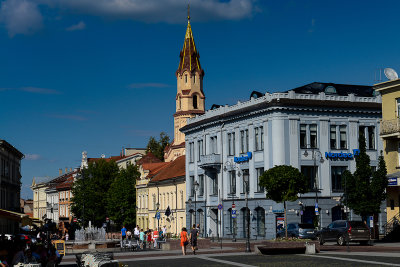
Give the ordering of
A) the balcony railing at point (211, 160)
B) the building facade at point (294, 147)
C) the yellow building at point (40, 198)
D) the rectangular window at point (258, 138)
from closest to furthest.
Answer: the building facade at point (294, 147) → the rectangular window at point (258, 138) → the balcony railing at point (211, 160) → the yellow building at point (40, 198)

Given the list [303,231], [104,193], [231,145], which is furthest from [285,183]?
[104,193]

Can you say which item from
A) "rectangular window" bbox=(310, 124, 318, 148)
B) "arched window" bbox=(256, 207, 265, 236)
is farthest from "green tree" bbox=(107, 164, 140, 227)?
"rectangular window" bbox=(310, 124, 318, 148)

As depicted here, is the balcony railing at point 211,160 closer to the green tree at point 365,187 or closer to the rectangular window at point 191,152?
the rectangular window at point 191,152

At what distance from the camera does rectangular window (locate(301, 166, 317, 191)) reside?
207 feet

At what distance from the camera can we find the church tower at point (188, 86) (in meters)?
132

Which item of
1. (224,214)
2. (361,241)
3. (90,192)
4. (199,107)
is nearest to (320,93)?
(224,214)

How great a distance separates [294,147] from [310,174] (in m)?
3.01

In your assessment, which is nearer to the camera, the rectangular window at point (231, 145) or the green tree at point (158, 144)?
the rectangular window at point (231, 145)

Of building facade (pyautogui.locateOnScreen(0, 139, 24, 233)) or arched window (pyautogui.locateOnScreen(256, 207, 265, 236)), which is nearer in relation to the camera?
arched window (pyautogui.locateOnScreen(256, 207, 265, 236))

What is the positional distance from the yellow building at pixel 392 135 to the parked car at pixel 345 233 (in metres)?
5.71

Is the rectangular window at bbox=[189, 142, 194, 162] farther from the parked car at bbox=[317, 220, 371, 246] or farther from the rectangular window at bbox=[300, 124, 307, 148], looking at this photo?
the parked car at bbox=[317, 220, 371, 246]

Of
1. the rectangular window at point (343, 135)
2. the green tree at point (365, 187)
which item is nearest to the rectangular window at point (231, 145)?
the rectangular window at point (343, 135)

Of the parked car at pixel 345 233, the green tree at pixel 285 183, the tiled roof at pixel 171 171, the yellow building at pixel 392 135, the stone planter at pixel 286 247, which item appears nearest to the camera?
the stone planter at pixel 286 247

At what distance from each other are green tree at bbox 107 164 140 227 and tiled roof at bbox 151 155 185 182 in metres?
8.16
